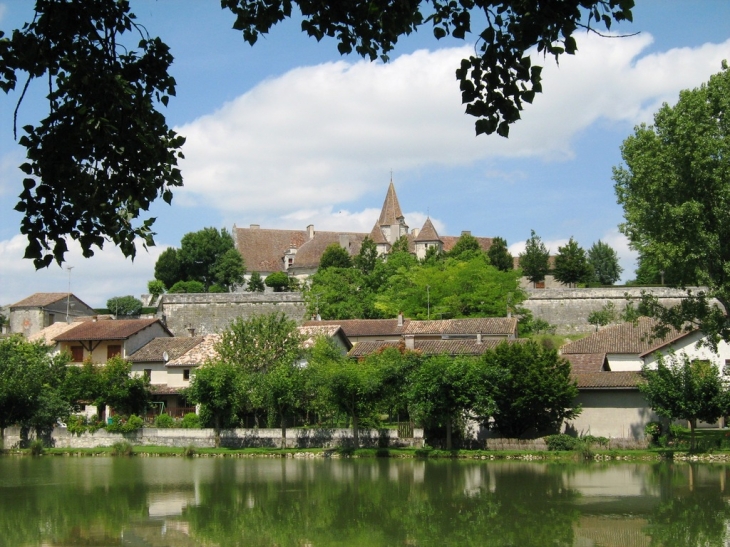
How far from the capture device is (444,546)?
1409cm

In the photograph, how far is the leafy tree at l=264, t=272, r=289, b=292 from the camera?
274 ft

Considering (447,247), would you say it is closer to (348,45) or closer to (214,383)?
(214,383)

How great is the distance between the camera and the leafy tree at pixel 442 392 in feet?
104

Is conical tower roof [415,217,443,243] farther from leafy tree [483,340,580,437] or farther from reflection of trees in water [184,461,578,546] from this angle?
reflection of trees in water [184,461,578,546]

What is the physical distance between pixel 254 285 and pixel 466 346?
4413 centimetres

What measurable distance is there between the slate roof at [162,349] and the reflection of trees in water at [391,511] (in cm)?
2413

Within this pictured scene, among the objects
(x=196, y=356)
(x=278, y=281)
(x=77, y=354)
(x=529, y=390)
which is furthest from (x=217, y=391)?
(x=278, y=281)

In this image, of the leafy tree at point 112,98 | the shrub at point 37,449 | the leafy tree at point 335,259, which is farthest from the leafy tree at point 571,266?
the leafy tree at point 112,98

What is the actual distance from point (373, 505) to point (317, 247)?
72.8 meters

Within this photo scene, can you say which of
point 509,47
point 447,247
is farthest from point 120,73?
point 447,247

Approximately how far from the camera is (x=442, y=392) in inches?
1262

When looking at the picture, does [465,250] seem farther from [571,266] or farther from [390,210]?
[390,210]

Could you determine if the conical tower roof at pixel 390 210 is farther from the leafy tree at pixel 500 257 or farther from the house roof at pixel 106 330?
the house roof at pixel 106 330

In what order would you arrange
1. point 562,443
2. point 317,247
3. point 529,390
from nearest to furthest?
point 562,443
point 529,390
point 317,247
